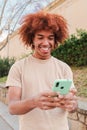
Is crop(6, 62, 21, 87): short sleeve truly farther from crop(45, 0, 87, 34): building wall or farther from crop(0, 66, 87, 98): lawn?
crop(45, 0, 87, 34): building wall

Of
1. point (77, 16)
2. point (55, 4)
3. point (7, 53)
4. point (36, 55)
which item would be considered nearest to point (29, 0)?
point (55, 4)

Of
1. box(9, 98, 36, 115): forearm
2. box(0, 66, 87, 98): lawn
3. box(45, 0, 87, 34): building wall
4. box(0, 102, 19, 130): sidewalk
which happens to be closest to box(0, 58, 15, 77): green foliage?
box(45, 0, 87, 34): building wall

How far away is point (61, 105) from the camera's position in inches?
91.1

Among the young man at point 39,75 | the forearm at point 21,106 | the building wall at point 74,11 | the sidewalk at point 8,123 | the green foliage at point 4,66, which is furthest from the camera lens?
the green foliage at point 4,66

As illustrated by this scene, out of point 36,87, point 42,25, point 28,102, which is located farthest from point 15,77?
point 42,25

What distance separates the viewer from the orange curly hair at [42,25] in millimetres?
2580

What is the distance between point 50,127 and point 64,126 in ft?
0.32

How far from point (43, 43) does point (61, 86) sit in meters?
0.48

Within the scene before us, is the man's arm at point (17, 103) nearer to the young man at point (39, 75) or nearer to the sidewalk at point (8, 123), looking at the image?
the young man at point (39, 75)

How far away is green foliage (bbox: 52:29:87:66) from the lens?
421 inches

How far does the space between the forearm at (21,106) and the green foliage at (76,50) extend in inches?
324

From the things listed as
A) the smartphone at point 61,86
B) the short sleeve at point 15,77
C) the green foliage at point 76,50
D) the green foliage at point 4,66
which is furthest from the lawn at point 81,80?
the green foliage at point 4,66

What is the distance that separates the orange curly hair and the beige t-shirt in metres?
0.22

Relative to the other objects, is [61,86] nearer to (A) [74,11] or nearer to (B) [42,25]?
(B) [42,25]
